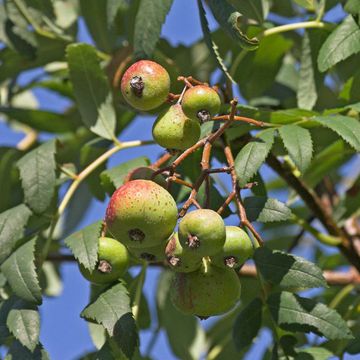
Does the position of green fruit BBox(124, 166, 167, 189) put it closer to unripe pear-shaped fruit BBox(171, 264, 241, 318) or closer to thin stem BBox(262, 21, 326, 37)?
unripe pear-shaped fruit BBox(171, 264, 241, 318)

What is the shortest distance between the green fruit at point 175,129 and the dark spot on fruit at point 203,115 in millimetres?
34

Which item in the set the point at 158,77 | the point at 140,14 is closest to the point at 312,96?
the point at 140,14

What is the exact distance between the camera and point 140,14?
2.08m

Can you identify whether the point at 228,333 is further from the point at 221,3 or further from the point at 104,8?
the point at 221,3

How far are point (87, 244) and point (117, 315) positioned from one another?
160mm

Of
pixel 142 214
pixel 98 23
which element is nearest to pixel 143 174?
pixel 142 214

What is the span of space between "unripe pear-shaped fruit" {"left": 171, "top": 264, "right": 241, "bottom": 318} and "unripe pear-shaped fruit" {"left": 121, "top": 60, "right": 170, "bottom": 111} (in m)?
0.34

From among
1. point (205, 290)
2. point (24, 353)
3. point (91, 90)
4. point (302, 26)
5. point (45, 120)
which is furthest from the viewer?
point (45, 120)

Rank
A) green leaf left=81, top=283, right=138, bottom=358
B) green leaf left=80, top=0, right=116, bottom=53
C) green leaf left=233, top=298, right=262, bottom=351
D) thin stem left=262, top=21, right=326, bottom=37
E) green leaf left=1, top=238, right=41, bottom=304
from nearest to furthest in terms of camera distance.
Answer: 1. green leaf left=81, top=283, right=138, bottom=358
2. green leaf left=1, top=238, right=41, bottom=304
3. green leaf left=233, top=298, right=262, bottom=351
4. thin stem left=262, top=21, right=326, bottom=37
5. green leaf left=80, top=0, right=116, bottom=53

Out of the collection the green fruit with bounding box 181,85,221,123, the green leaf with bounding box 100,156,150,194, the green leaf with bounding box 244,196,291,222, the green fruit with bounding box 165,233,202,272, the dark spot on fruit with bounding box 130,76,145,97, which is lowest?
→ the green leaf with bounding box 100,156,150,194

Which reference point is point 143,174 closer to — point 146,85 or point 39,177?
point 146,85

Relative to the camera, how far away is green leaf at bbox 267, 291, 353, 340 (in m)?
1.83

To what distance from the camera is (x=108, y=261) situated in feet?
5.90

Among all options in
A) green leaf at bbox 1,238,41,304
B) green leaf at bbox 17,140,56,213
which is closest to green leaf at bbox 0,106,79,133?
green leaf at bbox 17,140,56,213
